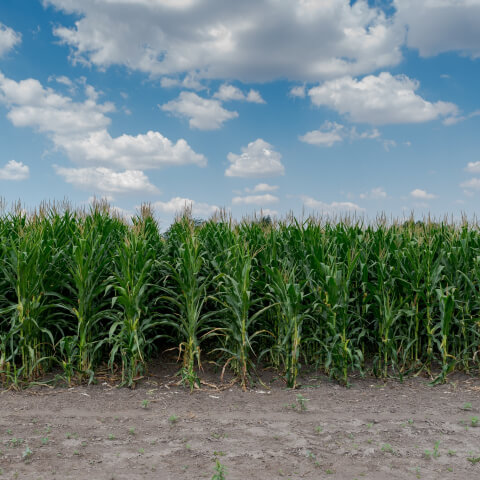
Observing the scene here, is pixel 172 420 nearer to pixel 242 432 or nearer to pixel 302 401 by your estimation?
pixel 242 432

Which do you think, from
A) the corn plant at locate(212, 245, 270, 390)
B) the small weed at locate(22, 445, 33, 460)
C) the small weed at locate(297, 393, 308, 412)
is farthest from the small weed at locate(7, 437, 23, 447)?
the small weed at locate(297, 393, 308, 412)

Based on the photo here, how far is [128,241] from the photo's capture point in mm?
6734

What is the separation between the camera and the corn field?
658 cm

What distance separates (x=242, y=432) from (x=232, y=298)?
73.6 inches

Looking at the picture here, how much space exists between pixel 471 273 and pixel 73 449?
647cm

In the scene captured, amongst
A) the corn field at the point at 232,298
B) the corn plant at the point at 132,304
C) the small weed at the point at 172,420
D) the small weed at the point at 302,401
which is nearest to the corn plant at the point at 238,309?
the corn field at the point at 232,298

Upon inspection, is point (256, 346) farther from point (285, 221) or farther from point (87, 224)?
point (87, 224)

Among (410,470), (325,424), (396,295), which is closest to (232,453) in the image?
(325,424)

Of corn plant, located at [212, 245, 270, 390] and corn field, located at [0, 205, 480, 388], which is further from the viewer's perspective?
corn field, located at [0, 205, 480, 388]

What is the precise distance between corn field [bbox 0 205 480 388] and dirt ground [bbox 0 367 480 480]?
400mm

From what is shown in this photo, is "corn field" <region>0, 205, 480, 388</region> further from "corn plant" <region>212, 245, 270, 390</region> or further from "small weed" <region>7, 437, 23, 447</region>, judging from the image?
"small weed" <region>7, 437, 23, 447</region>

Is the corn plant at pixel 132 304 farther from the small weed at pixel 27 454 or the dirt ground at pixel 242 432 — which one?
the small weed at pixel 27 454

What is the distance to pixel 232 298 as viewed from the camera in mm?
6508

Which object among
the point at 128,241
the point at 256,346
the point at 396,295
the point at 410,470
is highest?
the point at 128,241
